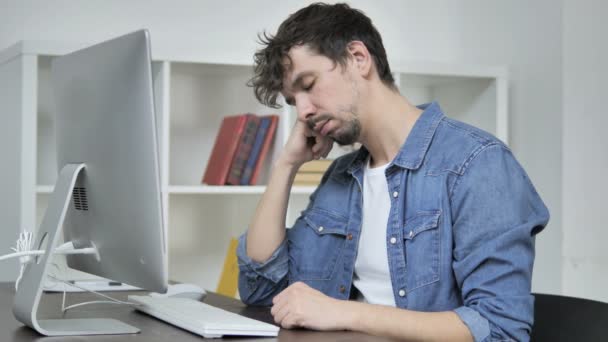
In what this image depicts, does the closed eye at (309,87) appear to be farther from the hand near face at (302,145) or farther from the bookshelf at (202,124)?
the bookshelf at (202,124)

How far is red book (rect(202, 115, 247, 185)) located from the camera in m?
2.91

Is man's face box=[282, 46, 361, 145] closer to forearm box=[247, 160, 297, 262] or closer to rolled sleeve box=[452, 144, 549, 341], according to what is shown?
forearm box=[247, 160, 297, 262]

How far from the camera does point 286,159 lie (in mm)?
1892

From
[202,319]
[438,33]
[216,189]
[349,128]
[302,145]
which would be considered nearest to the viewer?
[202,319]

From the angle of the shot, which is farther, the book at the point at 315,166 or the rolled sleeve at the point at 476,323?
the book at the point at 315,166

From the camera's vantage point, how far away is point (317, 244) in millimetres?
1837

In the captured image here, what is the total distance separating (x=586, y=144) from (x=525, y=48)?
1.97 ft

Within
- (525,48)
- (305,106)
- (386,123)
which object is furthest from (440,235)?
(525,48)

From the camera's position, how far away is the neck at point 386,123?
1.75 meters

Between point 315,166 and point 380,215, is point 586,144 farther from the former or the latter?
point 380,215

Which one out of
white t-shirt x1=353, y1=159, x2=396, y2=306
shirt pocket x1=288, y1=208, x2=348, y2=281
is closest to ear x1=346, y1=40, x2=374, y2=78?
white t-shirt x1=353, y1=159, x2=396, y2=306

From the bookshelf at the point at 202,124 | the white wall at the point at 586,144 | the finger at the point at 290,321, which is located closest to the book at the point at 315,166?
the bookshelf at the point at 202,124

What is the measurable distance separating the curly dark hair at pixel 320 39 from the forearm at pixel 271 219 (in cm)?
18

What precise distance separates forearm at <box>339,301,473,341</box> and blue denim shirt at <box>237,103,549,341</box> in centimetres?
3
